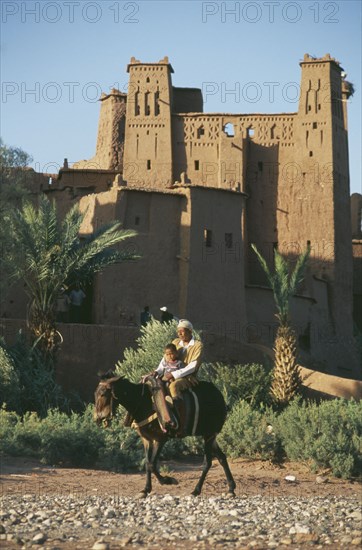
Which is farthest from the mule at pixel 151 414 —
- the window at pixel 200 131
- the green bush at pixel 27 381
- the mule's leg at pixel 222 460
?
the window at pixel 200 131

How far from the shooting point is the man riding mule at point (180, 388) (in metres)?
13.1

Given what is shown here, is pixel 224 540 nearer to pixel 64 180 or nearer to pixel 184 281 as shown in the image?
pixel 184 281

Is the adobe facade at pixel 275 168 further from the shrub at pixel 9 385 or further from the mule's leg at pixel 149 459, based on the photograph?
the mule's leg at pixel 149 459

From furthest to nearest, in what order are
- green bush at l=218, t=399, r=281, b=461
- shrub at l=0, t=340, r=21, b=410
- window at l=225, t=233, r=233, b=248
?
1. window at l=225, t=233, r=233, b=248
2. shrub at l=0, t=340, r=21, b=410
3. green bush at l=218, t=399, r=281, b=461

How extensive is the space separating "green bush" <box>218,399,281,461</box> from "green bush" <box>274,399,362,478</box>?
224mm

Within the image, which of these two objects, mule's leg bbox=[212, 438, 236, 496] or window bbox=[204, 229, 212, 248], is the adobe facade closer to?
window bbox=[204, 229, 212, 248]

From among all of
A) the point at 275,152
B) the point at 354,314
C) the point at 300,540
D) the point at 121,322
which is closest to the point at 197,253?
the point at 121,322

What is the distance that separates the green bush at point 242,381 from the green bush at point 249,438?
10.8 feet

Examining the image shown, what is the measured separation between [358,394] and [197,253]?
10417 millimetres

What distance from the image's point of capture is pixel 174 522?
11.6 metres

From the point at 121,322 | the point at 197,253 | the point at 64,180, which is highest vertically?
the point at 64,180

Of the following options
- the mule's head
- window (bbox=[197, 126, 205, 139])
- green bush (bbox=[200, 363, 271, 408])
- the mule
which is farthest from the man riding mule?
window (bbox=[197, 126, 205, 139])

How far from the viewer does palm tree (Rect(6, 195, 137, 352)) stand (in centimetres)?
2450

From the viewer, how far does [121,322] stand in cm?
3269
